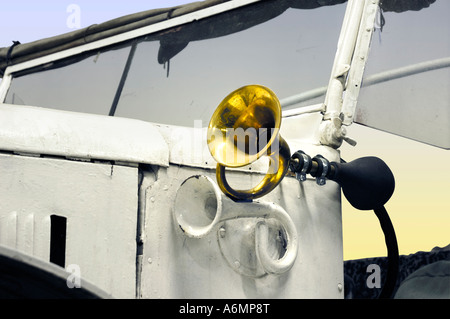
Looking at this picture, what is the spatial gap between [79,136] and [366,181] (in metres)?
0.94

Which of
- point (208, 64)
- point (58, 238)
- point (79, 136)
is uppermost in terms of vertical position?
point (208, 64)

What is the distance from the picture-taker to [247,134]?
6.51ft

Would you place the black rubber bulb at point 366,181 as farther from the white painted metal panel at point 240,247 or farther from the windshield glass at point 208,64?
the windshield glass at point 208,64

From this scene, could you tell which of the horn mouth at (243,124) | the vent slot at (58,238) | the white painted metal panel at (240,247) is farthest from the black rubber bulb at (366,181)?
the vent slot at (58,238)

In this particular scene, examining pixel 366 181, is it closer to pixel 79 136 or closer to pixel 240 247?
pixel 240 247

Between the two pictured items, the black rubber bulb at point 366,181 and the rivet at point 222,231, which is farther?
the black rubber bulb at point 366,181

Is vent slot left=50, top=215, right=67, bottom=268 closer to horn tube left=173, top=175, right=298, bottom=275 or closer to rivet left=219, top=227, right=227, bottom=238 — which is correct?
horn tube left=173, top=175, right=298, bottom=275

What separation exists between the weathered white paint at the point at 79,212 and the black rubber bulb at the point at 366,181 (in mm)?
722

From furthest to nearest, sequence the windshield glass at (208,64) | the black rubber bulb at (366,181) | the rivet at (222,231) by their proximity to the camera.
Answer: the windshield glass at (208,64) → the black rubber bulb at (366,181) → the rivet at (222,231)

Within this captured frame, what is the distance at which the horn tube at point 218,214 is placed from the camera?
1.96 metres

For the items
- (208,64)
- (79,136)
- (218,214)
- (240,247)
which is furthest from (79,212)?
(208,64)
